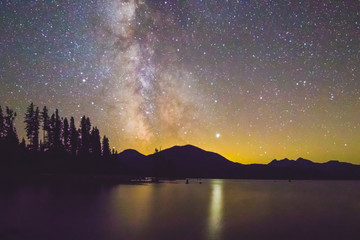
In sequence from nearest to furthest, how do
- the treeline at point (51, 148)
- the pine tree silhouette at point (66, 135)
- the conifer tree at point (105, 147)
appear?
the treeline at point (51, 148) < the pine tree silhouette at point (66, 135) < the conifer tree at point (105, 147)

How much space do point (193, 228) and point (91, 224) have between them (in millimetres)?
8068

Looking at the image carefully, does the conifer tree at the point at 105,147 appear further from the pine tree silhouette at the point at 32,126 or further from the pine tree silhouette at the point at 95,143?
the pine tree silhouette at the point at 32,126

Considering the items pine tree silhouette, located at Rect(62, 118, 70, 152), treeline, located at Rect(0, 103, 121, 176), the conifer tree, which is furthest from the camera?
the conifer tree

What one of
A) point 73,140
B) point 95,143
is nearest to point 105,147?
point 95,143

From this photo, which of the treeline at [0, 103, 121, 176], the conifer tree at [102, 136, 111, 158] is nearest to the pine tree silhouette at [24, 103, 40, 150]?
the treeline at [0, 103, 121, 176]

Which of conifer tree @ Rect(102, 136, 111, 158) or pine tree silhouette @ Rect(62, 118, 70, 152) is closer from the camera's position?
pine tree silhouette @ Rect(62, 118, 70, 152)

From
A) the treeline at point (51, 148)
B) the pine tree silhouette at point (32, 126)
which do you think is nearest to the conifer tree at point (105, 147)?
the treeline at point (51, 148)

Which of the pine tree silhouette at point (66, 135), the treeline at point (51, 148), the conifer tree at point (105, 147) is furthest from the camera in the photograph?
the conifer tree at point (105, 147)

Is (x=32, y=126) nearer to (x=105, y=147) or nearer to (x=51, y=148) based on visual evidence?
(x=51, y=148)

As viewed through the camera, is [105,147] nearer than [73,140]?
No

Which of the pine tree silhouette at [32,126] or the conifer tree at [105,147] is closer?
the pine tree silhouette at [32,126]

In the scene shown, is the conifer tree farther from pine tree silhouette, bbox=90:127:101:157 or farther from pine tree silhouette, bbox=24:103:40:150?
pine tree silhouette, bbox=24:103:40:150

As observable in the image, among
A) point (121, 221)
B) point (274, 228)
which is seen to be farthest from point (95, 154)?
point (274, 228)

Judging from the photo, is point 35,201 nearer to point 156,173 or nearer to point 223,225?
point 223,225
